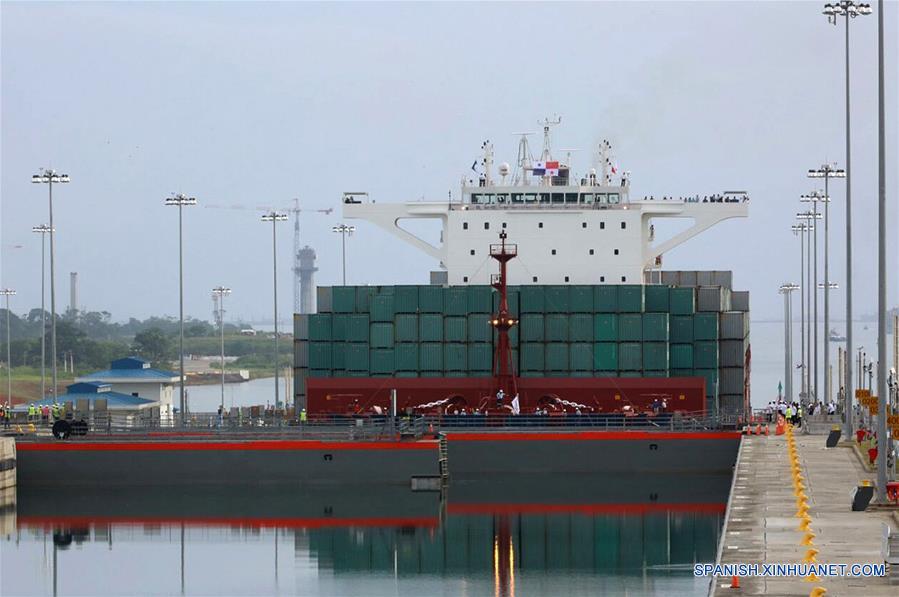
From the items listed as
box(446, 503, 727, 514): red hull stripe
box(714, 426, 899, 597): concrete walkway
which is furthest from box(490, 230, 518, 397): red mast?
box(714, 426, 899, 597): concrete walkway

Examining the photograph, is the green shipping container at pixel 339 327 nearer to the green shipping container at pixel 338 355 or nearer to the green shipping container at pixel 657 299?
the green shipping container at pixel 338 355

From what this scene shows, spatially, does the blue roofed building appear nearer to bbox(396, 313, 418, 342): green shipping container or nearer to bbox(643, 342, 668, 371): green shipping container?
bbox(396, 313, 418, 342): green shipping container

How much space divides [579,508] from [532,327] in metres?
10.7

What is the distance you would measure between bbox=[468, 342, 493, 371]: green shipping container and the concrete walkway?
13.8 m

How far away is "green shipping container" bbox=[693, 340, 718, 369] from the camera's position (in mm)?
62438

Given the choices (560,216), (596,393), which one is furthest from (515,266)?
(596,393)

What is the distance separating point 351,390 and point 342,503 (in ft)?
27.3

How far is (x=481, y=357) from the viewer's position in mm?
61969

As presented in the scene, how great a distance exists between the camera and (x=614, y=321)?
202 ft

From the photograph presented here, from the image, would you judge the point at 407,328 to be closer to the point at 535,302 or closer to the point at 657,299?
the point at 535,302

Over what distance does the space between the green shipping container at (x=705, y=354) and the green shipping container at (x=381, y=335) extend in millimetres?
10523

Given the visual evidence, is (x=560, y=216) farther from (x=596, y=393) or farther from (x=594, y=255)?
(x=596, y=393)

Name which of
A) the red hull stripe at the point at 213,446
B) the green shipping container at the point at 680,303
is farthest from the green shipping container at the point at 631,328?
the red hull stripe at the point at 213,446

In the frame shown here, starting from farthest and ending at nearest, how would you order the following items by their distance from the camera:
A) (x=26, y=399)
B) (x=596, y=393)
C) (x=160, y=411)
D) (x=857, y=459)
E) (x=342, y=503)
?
1. (x=26, y=399)
2. (x=160, y=411)
3. (x=596, y=393)
4. (x=342, y=503)
5. (x=857, y=459)
